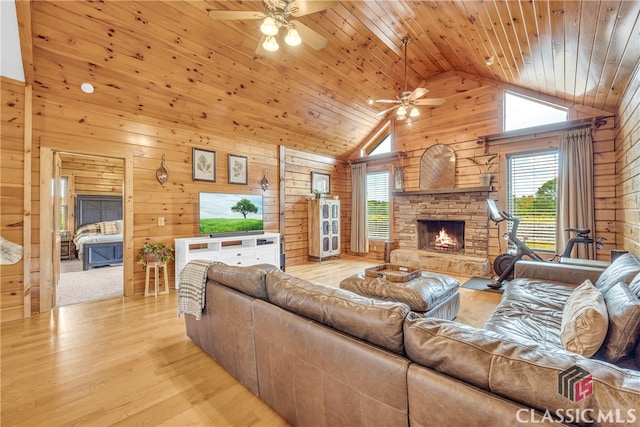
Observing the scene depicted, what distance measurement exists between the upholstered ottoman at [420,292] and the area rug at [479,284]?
1.24 meters

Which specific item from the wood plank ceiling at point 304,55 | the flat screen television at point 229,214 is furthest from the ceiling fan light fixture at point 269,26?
the flat screen television at point 229,214

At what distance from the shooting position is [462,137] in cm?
518

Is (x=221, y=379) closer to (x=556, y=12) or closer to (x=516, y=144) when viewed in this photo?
(x=556, y=12)

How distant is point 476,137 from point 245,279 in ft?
16.2

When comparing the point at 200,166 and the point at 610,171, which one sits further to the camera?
the point at 200,166

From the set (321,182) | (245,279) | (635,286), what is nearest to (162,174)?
(245,279)

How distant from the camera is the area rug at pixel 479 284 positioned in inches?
157

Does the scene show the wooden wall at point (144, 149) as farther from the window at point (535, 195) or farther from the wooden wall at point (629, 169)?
the wooden wall at point (629, 169)

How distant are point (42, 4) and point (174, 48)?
1106 mm

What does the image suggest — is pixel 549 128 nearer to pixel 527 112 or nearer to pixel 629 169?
pixel 527 112

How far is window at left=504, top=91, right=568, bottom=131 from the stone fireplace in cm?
123

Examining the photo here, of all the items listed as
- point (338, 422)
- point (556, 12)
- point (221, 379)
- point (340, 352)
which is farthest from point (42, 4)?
point (556, 12)

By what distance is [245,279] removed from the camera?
184cm

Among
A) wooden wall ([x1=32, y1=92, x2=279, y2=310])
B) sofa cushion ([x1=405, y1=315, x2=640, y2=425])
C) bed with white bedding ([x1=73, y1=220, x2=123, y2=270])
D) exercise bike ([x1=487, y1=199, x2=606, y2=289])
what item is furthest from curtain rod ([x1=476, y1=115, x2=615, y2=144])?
bed with white bedding ([x1=73, y1=220, x2=123, y2=270])
